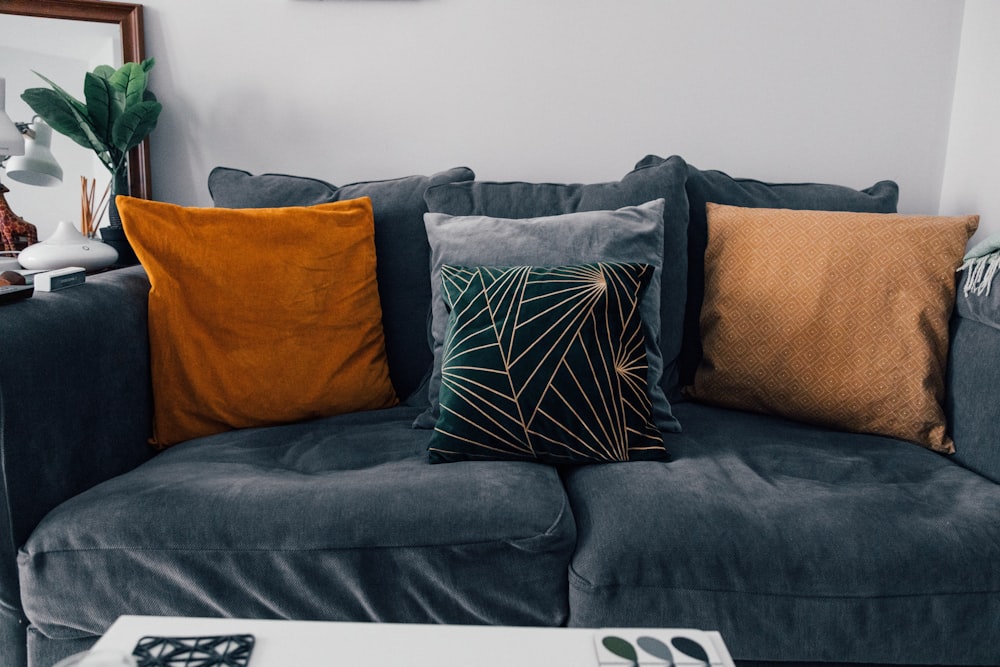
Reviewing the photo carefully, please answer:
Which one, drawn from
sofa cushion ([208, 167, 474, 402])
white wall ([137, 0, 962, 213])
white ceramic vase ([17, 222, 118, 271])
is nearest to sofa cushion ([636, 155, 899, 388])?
white wall ([137, 0, 962, 213])

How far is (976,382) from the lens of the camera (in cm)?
137

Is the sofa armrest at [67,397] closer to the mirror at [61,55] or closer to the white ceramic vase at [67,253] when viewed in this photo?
the white ceramic vase at [67,253]

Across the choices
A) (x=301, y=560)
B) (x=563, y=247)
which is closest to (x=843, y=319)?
(x=563, y=247)

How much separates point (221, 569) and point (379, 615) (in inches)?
9.6

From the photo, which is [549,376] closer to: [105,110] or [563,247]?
[563,247]

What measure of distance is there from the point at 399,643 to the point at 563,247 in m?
0.97

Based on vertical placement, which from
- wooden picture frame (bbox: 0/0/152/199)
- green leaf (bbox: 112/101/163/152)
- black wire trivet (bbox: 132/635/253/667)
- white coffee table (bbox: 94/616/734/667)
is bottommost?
white coffee table (bbox: 94/616/734/667)

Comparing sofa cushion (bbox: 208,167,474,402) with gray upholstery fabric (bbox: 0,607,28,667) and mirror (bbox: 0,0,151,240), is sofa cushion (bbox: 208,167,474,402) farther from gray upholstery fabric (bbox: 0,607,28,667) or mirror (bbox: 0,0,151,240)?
gray upholstery fabric (bbox: 0,607,28,667)

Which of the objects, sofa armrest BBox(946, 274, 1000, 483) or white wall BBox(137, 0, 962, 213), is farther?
white wall BBox(137, 0, 962, 213)

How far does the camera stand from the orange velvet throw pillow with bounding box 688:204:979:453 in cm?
144

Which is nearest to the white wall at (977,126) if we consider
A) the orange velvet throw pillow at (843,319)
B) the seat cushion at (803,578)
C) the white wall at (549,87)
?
the white wall at (549,87)

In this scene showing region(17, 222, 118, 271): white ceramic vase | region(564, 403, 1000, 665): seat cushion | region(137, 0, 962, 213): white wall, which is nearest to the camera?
region(564, 403, 1000, 665): seat cushion

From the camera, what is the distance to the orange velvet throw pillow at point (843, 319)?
1.44m

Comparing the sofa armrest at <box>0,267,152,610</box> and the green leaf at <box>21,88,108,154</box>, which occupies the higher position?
the green leaf at <box>21,88,108,154</box>
